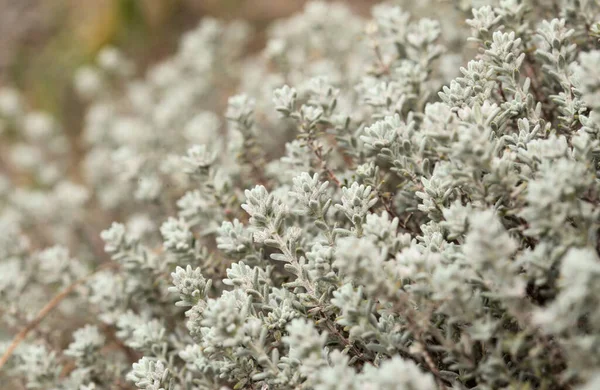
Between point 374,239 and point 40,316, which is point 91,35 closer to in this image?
point 40,316

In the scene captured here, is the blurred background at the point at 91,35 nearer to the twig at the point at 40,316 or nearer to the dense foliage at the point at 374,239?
the dense foliage at the point at 374,239

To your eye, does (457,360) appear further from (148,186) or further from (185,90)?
(185,90)

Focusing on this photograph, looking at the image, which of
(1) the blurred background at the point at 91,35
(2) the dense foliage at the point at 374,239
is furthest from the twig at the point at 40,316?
(1) the blurred background at the point at 91,35

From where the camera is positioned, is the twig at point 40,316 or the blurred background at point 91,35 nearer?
the twig at point 40,316

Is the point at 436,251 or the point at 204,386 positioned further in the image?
the point at 204,386

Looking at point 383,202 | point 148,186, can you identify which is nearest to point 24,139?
point 148,186

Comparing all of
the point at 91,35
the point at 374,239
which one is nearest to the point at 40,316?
the point at 374,239
